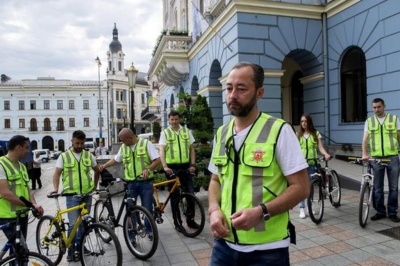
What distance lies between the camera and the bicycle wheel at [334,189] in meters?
6.93

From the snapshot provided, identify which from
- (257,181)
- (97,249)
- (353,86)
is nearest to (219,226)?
(257,181)

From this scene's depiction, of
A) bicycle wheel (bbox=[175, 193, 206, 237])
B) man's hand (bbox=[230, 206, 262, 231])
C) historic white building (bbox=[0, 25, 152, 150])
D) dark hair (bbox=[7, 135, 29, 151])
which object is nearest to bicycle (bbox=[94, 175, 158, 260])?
bicycle wheel (bbox=[175, 193, 206, 237])

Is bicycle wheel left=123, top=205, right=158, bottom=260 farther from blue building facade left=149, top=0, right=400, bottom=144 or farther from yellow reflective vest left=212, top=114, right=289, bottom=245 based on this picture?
blue building facade left=149, top=0, right=400, bottom=144

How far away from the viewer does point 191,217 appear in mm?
5766

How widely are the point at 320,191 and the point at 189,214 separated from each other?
250 centimetres

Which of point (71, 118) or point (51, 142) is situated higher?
point (71, 118)

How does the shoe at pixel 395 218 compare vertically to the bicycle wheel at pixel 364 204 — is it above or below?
below

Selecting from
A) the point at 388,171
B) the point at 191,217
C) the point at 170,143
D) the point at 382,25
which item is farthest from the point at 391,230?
the point at 382,25

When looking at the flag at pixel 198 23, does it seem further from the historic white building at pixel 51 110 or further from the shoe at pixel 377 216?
the historic white building at pixel 51 110

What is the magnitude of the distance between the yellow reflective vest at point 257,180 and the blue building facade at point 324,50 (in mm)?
8872

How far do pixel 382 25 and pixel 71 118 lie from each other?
239 feet

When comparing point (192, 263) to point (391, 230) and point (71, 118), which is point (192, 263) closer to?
point (391, 230)

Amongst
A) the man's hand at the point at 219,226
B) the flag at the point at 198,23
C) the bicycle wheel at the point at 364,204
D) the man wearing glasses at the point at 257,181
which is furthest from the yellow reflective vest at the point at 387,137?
the flag at the point at 198,23

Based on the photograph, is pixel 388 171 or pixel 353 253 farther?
pixel 388 171
